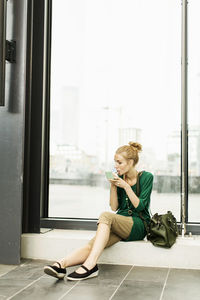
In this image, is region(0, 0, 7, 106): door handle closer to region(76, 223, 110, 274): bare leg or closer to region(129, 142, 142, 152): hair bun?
region(129, 142, 142, 152): hair bun

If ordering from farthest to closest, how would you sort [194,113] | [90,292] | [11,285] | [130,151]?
[194,113] → [130,151] → [11,285] → [90,292]

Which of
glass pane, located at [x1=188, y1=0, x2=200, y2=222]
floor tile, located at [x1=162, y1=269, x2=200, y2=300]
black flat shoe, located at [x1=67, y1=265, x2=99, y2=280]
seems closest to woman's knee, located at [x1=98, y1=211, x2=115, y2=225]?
black flat shoe, located at [x1=67, y1=265, x2=99, y2=280]

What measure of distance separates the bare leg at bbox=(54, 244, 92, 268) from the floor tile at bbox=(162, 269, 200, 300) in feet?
1.99

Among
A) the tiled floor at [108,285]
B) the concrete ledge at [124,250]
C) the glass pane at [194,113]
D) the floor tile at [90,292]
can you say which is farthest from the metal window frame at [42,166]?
the floor tile at [90,292]

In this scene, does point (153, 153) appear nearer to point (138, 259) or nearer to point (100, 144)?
point (100, 144)

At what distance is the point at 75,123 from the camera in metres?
3.74

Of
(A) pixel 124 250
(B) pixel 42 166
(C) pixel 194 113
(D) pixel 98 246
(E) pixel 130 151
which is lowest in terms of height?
(A) pixel 124 250

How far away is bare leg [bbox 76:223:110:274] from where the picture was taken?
2746 millimetres

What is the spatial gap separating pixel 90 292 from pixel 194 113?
1825mm

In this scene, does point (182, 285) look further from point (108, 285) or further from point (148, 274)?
point (108, 285)

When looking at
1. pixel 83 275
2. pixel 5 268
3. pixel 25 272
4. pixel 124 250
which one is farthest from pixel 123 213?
pixel 5 268

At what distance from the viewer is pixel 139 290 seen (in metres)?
2.47

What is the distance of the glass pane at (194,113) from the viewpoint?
3479mm

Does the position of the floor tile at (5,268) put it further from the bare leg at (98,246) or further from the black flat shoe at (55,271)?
the bare leg at (98,246)
